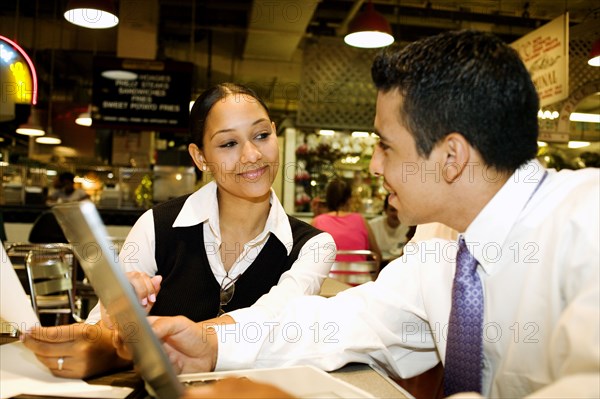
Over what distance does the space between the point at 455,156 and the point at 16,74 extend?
10.1 ft

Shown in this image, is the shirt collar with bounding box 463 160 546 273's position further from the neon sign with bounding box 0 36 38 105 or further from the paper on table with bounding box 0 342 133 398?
the neon sign with bounding box 0 36 38 105

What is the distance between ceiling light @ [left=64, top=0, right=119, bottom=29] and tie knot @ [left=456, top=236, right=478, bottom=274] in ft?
13.0

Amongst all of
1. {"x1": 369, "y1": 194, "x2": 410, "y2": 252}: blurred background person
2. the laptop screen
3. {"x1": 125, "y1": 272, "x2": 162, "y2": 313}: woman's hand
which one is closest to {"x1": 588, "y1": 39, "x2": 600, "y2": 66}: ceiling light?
{"x1": 369, "y1": 194, "x2": 410, "y2": 252}: blurred background person

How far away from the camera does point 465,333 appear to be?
1.08 meters

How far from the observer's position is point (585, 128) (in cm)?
925

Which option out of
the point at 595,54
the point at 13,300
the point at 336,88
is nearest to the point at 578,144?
the point at 595,54

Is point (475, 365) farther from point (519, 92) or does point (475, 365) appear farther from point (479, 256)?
point (519, 92)

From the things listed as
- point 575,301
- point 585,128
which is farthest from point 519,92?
point 585,128

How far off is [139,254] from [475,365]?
3.55 feet

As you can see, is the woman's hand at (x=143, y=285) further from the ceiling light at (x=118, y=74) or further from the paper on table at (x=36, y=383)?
the ceiling light at (x=118, y=74)

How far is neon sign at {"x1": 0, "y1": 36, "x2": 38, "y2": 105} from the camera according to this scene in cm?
323

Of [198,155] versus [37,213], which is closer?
[198,155]

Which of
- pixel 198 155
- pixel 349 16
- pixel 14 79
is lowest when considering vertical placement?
pixel 198 155

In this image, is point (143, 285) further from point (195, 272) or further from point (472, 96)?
point (472, 96)
